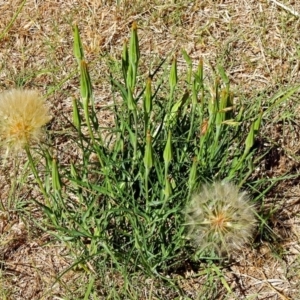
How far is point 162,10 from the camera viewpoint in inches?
107

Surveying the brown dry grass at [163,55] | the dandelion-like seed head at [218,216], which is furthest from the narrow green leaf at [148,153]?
the brown dry grass at [163,55]

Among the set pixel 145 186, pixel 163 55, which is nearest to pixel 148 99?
pixel 145 186

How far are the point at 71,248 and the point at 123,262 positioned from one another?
0.57ft

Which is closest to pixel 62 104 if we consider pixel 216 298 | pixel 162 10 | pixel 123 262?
pixel 162 10

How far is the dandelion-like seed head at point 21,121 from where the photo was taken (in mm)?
1498

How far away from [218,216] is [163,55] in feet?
3.80

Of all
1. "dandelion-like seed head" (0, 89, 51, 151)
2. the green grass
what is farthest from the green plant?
"dandelion-like seed head" (0, 89, 51, 151)

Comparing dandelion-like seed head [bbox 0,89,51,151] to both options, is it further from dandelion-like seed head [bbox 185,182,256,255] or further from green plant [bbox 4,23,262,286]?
dandelion-like seed head [bbox 185,182,256,255]

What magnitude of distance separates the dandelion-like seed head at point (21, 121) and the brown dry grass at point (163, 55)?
0.60 m

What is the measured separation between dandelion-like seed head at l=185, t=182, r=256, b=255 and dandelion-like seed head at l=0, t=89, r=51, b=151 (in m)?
0.44

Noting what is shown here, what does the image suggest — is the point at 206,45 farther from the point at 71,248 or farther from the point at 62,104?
the point at 71,248

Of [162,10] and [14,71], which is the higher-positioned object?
[162,10]

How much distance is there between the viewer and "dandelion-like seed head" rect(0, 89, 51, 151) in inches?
59.0

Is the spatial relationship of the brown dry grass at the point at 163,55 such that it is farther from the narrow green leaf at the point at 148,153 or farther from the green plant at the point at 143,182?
the narrow green leaf at the point at 148,153
